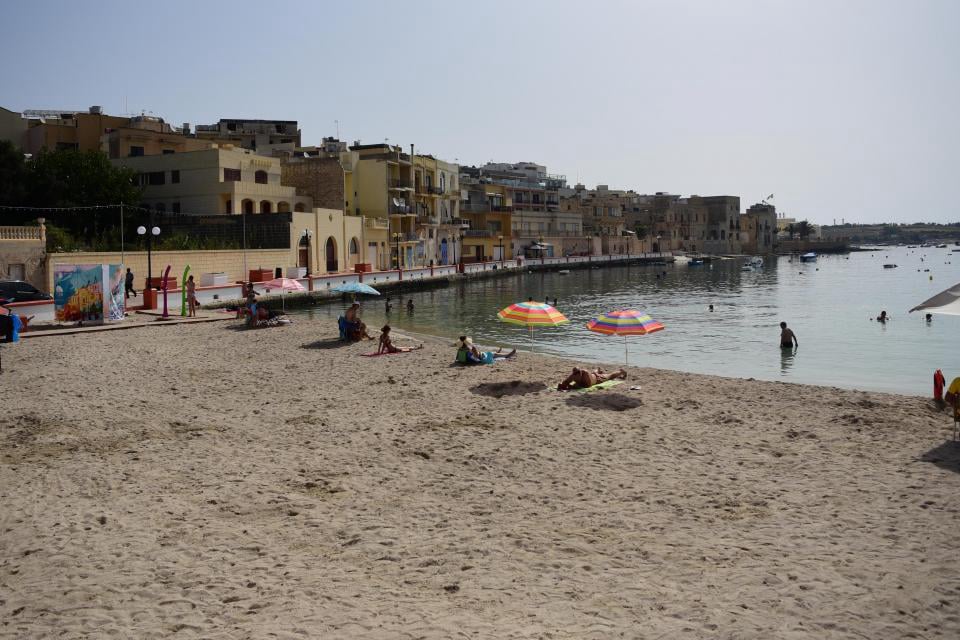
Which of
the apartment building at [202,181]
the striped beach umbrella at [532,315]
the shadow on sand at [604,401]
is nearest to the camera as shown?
the shadow on sand at [604,401]

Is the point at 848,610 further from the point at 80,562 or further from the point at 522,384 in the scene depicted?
the point at 522,384

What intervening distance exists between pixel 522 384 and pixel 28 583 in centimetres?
1007

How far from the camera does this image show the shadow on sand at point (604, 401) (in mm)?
13312

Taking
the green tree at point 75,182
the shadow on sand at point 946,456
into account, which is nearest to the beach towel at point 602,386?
the shadow on sand at point 946,456

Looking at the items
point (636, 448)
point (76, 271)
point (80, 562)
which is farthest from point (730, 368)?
point (76, 271)

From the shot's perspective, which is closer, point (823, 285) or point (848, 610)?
point (848, 610)

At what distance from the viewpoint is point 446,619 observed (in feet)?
18.5

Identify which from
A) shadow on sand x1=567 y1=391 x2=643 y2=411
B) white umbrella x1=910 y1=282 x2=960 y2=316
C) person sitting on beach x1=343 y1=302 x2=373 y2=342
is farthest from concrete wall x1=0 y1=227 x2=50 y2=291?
white umbrella x1=910 y1=282 x2=960 y2=316

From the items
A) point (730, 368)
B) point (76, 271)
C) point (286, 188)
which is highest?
point (286, 188)

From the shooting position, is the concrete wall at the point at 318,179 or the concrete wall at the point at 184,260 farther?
the concrete wall at the point at 318,179

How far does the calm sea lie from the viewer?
73.3 ft

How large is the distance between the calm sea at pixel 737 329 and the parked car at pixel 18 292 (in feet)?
36.8

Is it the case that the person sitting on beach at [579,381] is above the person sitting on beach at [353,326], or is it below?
below

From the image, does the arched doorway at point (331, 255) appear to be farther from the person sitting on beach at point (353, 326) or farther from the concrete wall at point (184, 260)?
the person sitting on beach at point (353, 326)
